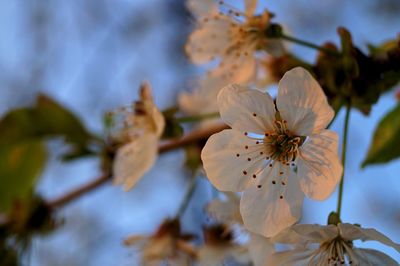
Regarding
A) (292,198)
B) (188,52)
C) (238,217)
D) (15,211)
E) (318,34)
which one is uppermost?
(318,34)

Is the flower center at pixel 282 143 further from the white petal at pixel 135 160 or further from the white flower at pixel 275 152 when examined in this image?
the white petal at pixel 135 160

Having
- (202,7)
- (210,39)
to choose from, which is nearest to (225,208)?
(210,39)

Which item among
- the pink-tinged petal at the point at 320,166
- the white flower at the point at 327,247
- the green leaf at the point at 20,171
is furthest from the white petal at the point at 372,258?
the green leaf at the point at 20,171


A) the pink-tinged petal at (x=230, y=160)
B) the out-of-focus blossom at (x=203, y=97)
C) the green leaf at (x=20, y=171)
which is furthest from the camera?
the green leaf at (x=20, y=171)

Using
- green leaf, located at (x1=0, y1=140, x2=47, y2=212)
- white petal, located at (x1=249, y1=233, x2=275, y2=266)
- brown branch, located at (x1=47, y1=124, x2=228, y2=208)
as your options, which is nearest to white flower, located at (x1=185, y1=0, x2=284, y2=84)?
brown branch, located at (x1=47, y1=124, x2=228, y2=208)

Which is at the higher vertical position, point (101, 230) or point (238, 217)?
point (238, 217)

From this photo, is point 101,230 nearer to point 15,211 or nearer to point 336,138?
point 15,211

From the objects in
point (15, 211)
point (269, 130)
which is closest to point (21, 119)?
point (15, 211)

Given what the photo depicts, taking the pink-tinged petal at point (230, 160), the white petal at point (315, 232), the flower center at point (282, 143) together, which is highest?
the flower center at point (282, 143)
